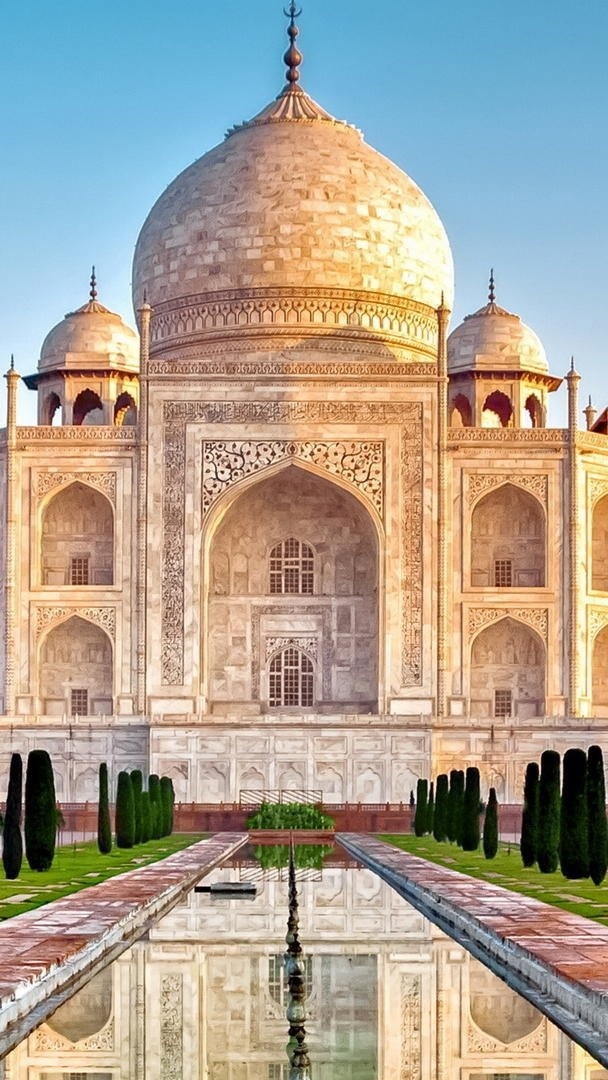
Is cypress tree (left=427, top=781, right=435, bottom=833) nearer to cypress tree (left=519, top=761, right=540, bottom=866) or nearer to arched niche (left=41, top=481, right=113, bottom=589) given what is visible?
cypress tree (left=519, top=761, right=540, bottom=866)

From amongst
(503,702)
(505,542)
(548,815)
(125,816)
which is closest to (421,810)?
(125,816)

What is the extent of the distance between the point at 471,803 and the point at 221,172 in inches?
623

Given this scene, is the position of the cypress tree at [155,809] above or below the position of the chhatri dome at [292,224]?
below

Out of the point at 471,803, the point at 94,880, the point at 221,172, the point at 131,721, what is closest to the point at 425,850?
the point at 471,803

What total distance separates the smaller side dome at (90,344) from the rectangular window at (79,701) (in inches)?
226

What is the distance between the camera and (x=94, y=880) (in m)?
13.2

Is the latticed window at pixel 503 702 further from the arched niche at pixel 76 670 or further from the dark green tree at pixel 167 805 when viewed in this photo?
the dark green tree at pixel 167 805

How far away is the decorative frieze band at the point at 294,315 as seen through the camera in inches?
1182

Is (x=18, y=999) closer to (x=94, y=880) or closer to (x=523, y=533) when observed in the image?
(x=94, y=880)

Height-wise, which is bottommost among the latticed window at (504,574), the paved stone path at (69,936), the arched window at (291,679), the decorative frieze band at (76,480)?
the paved stone path at (69,936)

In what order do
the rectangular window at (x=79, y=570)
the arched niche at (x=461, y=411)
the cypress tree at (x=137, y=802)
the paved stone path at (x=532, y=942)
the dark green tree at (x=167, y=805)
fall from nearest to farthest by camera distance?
the paved stone path at (x=532, y=942) < the cypress tree at (x=137, y=802) < the dark green tree at (x=167, y=805) < the rectangular window at (x=79, y=570) < the arched niche at (x=461, y=411)

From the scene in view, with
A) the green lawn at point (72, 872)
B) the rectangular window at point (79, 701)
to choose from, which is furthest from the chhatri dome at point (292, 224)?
the green lawn at point (72, 872)

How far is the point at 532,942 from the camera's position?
337 inches

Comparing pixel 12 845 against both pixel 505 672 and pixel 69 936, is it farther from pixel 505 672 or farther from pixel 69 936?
pixel 505 672
